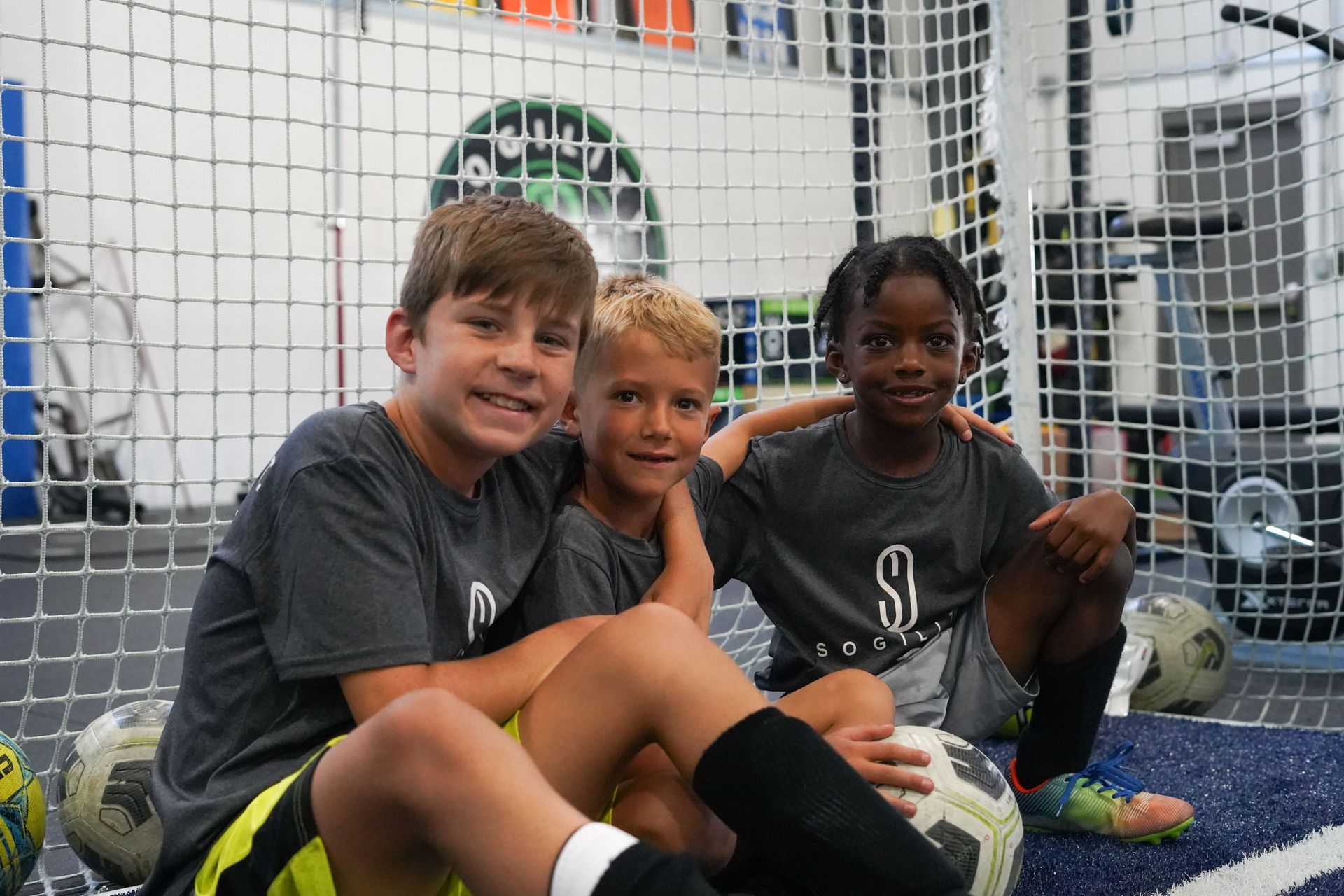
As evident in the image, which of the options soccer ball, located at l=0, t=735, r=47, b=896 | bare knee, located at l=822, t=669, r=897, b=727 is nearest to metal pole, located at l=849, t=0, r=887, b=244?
bare knee, located at l=822, t=669, r=897, b=727

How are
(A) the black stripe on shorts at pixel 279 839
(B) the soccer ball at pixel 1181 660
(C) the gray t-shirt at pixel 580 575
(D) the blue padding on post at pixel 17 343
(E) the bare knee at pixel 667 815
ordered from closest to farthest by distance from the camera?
1. (A) the black stripe on shorts at pixel 279 839
2. (E) the bare knee at pixel 667 815
3. (C) the gray t-shirt at pixel 580 575
4. (B) the soccer ball at pixel 1181 660
5. (D) the blue padding on post at pixel 17 343

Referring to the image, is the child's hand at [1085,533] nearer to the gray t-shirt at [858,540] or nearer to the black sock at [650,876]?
the gray t-shirt at [858,540]

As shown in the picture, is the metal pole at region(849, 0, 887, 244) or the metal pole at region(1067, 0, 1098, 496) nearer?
the metal pole at region(849, 0, 887, 244)

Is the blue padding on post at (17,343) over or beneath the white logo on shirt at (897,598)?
over

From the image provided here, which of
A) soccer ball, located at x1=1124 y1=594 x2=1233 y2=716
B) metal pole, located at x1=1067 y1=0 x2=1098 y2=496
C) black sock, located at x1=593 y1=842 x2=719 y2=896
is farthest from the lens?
metal pole, located at x1=1067 y1=0 x2=1098 y2=496

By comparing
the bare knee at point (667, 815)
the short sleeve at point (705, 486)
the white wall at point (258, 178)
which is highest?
the white wall at point (258, 178)

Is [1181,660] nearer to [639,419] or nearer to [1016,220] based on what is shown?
[1016,220]

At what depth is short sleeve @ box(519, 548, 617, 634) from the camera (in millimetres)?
1123

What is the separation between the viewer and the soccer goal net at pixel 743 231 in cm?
240

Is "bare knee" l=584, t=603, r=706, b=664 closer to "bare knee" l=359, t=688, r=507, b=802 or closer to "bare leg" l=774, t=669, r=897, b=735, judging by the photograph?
"bare knee" l=359, t=688, r=507, b=802

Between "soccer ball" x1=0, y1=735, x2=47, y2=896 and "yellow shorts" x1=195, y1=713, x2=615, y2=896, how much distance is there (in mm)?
535

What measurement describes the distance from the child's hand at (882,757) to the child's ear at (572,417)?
0.42 metres

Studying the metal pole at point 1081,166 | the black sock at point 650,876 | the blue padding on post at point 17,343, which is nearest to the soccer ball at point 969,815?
the black sock at point 650,876

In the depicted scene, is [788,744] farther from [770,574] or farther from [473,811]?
[770,574]
